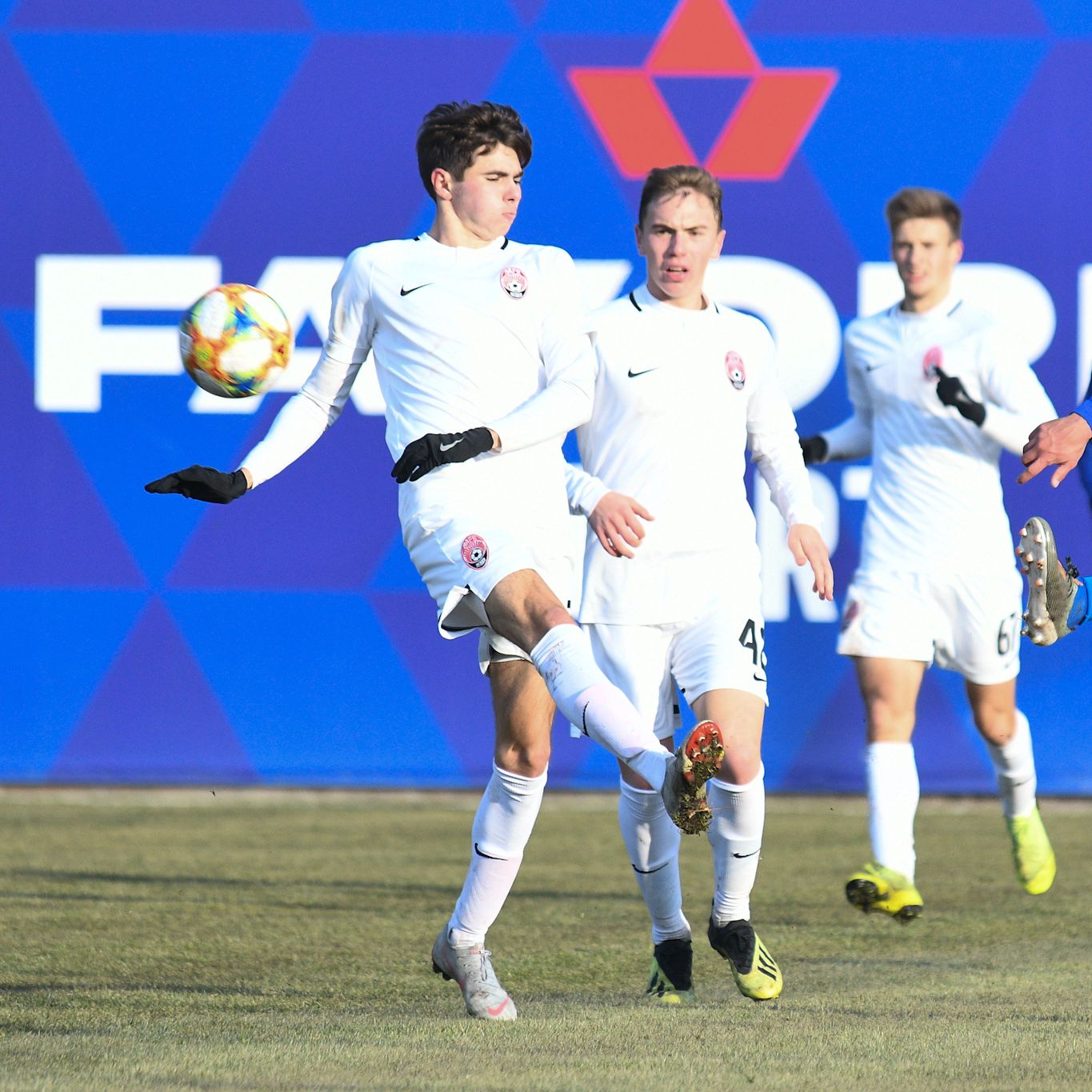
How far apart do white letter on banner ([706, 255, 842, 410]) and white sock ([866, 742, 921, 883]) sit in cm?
288

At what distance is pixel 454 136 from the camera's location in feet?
14.1

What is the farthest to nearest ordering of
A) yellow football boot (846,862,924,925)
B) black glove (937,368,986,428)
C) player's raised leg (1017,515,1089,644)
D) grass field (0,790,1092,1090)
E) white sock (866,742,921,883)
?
black glove (937,368,986,428), white sock (866,742,921,883), yellow football boot (846,862,924,925), player's raised leg (1017,515,1089,644), grass field (0,790,1092,1090)

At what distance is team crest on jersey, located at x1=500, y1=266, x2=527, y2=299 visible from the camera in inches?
169

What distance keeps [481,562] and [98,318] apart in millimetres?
4887

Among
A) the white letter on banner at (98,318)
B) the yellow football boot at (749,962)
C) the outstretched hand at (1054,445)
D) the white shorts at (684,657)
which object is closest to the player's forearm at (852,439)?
the white shorts at (684,657)

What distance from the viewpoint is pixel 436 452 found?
3.94 meters

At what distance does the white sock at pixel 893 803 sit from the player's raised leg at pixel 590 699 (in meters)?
1.77

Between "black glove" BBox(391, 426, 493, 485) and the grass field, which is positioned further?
"black glove" BBox(391, 426, 493, 485)

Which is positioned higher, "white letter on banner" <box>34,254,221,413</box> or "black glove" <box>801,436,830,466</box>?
"white letter on banner" <box>34,254,221,413</box>

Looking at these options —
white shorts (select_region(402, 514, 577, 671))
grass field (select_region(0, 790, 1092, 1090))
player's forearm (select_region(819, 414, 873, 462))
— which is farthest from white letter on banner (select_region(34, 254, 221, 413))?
white shorts (select_region(402, 514, 577, 671))

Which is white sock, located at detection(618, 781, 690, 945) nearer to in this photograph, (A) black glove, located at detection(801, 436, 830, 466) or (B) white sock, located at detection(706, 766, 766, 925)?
(B) white sock, located at detection(706, 766, 766, 925)

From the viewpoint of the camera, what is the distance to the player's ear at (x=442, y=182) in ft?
14.2

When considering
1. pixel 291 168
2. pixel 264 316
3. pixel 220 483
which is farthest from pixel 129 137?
pixel 220 483

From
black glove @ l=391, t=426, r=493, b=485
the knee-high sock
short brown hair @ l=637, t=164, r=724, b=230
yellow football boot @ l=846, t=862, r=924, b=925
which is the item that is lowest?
yellow football boot @ l=846, t=862, r=924, b=925
